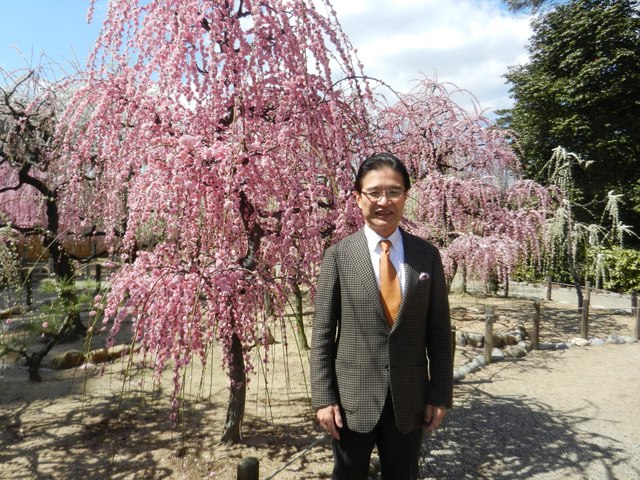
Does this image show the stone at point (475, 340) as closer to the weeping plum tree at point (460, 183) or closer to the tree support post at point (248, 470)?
the weeping plum tree at point (460, 183)

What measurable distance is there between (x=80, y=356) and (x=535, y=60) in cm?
2438

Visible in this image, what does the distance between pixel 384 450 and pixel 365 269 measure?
924mm

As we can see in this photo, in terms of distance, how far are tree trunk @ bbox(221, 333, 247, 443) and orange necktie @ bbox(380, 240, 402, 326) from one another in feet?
6.67

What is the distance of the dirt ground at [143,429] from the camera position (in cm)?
345

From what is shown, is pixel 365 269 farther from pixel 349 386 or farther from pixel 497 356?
pixel 497 356


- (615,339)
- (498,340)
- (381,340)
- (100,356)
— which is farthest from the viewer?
(615,339)

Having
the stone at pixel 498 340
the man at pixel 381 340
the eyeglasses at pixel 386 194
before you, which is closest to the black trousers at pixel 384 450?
the man at pixel 381 340

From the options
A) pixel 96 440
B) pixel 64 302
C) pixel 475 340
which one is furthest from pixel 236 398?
pixel 475 340

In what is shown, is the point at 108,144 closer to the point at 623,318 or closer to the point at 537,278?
the point at 623,318

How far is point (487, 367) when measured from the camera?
686 cm

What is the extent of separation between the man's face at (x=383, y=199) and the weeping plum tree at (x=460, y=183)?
7.16 meters

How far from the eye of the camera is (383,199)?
2039mm

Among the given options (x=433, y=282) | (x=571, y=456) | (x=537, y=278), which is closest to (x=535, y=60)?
(x=537, y=278)

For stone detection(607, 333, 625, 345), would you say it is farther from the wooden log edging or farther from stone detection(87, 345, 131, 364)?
stone detection(87, 345, 131, 364)
